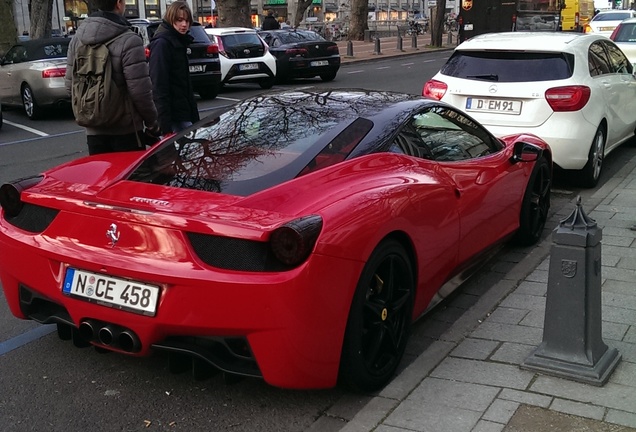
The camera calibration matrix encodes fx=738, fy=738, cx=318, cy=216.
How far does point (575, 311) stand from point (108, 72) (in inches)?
134

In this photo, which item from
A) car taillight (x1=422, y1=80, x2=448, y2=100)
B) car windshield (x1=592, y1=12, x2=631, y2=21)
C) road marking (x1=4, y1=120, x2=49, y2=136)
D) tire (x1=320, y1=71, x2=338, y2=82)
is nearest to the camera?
car taillight (x1=422, y1=80, x2=448, y2=100)

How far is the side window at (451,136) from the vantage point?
446cm

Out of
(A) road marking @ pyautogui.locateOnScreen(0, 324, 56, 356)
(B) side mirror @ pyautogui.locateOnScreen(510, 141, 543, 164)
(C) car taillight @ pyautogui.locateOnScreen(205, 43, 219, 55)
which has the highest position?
(C) car taillight @ pyautogui.locateOnScreen(205, 43, 219, 55)

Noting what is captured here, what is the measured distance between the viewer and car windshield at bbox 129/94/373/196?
11.9ft

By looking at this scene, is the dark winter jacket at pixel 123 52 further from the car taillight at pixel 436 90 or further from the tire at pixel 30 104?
the tire at pixel 30 104

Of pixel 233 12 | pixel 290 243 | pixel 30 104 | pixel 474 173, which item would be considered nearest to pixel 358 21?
pixel 233 12

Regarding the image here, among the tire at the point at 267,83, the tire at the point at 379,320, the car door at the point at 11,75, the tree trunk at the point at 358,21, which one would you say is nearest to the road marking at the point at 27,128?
the car door at the point at 11,75

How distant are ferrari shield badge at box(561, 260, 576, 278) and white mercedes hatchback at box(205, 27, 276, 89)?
15.2 metres

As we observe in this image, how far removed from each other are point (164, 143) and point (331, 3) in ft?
364

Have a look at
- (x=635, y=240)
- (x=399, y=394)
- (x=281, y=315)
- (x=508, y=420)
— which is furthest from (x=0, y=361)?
(x=635, y=240)

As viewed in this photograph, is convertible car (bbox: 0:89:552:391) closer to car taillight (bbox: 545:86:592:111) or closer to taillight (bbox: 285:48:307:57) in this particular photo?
car taillight (bbox: 545:86:592:111)

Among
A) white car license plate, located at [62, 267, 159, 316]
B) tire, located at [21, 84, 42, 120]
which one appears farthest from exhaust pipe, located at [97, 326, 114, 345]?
tire, located at [21, 84, 42, 120]

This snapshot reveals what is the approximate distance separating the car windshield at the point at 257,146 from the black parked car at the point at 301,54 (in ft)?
50.4

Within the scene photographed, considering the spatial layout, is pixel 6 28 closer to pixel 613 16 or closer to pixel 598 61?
pixel 598 61
